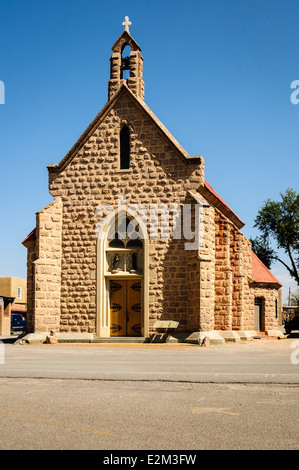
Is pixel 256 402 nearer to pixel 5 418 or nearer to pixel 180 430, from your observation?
pixel 180 430

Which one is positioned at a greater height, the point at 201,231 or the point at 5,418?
the point at 201,231

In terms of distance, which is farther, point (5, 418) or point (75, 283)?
point (75, 283)

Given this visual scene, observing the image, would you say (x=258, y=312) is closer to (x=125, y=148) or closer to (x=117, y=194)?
(x=117, y=194)

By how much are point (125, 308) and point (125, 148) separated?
6.33m

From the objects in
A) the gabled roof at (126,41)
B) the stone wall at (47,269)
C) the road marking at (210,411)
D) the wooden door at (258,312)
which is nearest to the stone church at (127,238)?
the stone wall at (47,269)

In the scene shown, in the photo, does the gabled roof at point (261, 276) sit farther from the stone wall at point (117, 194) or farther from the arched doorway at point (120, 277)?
the stone wall at point (117, 194)

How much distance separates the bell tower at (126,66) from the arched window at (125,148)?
1.64 metres

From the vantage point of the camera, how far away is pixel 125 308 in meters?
22.9

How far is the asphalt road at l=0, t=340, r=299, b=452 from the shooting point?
5.35 m

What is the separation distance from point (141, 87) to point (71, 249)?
285 inches

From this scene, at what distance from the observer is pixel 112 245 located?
2311cm

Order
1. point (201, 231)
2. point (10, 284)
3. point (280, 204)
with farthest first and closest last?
point (10, 284) → point (280, 204) → point (201, 231)

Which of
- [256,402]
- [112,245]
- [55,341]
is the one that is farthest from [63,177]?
[256,402]

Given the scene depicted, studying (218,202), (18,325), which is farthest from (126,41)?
(18,325)
